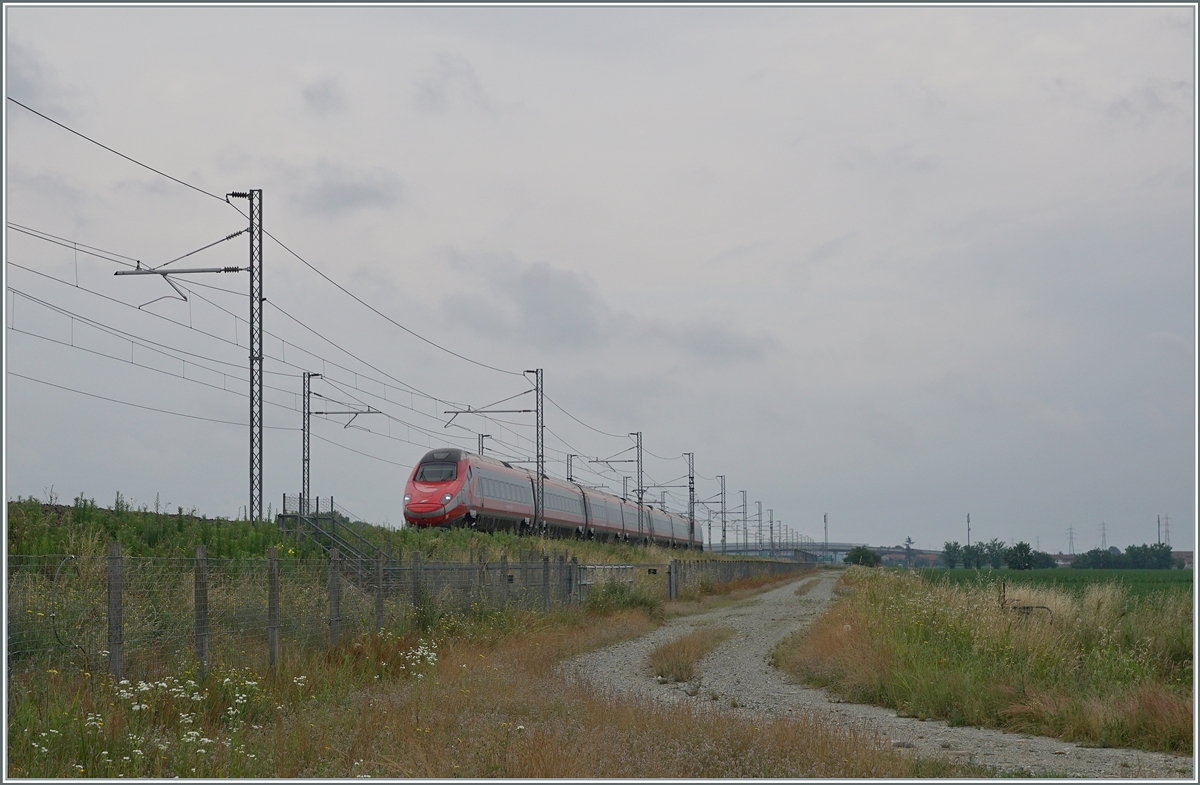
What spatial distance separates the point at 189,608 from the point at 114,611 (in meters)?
2.78

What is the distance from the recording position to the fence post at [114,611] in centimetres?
1044

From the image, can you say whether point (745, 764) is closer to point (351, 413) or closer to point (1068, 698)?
point (1068, 698)

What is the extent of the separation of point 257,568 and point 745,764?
894 centimetres

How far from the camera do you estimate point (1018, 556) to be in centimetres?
11900

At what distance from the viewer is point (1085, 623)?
1614 centimetres

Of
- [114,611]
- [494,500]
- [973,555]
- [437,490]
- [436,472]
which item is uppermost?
[436,472]

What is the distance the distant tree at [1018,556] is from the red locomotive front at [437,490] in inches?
3619

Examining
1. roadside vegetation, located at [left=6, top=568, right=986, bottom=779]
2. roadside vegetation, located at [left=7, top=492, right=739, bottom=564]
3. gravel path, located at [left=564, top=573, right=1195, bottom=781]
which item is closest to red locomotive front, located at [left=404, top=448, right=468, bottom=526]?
roadside vegetation, located at [left=7, top=492, right=739, bottom=564]

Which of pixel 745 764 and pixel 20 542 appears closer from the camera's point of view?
pixel 745 764

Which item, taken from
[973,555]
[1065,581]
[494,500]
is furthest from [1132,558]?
[494,500]

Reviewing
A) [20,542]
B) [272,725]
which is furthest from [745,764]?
[20,542]

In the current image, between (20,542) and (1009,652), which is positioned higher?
(20,542)

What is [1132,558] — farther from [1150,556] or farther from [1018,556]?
[1018,556]

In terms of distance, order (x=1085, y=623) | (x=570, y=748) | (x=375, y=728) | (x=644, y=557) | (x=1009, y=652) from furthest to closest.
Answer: (x=644, y=557) < (x=1085, y=623) < (x=1009, y=652) < (x=375, y=728) < (x=570, y=748)
